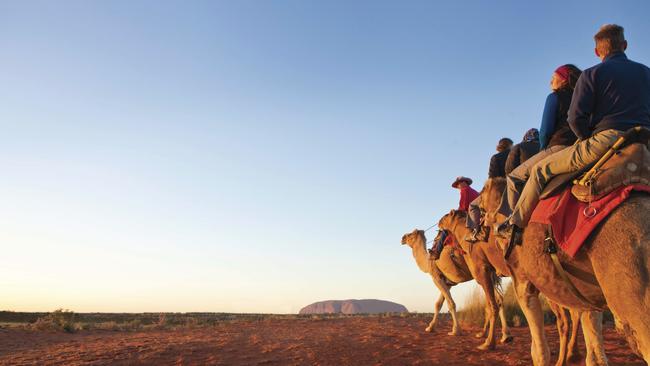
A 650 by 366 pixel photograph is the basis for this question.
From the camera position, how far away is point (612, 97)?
398cm

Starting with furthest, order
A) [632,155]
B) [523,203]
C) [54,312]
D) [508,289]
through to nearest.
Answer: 1. [54,312]
2. [508,289]
3. [523,203]
4. [632,155]

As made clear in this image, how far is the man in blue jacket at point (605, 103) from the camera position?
389 centimetres

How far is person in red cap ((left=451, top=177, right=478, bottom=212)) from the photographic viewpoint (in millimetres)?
12148

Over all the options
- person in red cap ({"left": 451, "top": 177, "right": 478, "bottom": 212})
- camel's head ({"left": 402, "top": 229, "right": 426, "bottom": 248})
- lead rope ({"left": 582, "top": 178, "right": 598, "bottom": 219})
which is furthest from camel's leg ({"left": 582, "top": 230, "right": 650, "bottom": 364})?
camel's head ({"left": 402, "top": 229, "right": 426, "bottom": 248})

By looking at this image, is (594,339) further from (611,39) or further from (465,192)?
(465,192)

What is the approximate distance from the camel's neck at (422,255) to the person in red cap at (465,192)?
3.10 metres

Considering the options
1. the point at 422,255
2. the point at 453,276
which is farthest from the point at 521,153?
the point at 422,255

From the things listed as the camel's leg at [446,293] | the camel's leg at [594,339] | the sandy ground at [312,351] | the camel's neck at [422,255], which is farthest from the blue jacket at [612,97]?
the camel's neck at [422,255]

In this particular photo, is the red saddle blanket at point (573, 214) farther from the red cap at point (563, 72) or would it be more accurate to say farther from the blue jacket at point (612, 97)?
the red cap at point (563, 72)

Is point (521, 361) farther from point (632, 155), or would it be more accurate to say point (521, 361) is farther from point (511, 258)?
point (632, 155)

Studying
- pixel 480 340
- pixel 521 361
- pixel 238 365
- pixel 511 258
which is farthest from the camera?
pixel 480 340

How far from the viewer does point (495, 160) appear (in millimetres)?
8695

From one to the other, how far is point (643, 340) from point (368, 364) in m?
6.46

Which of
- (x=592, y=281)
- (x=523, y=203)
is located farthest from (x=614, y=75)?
(x=592, y=281)
